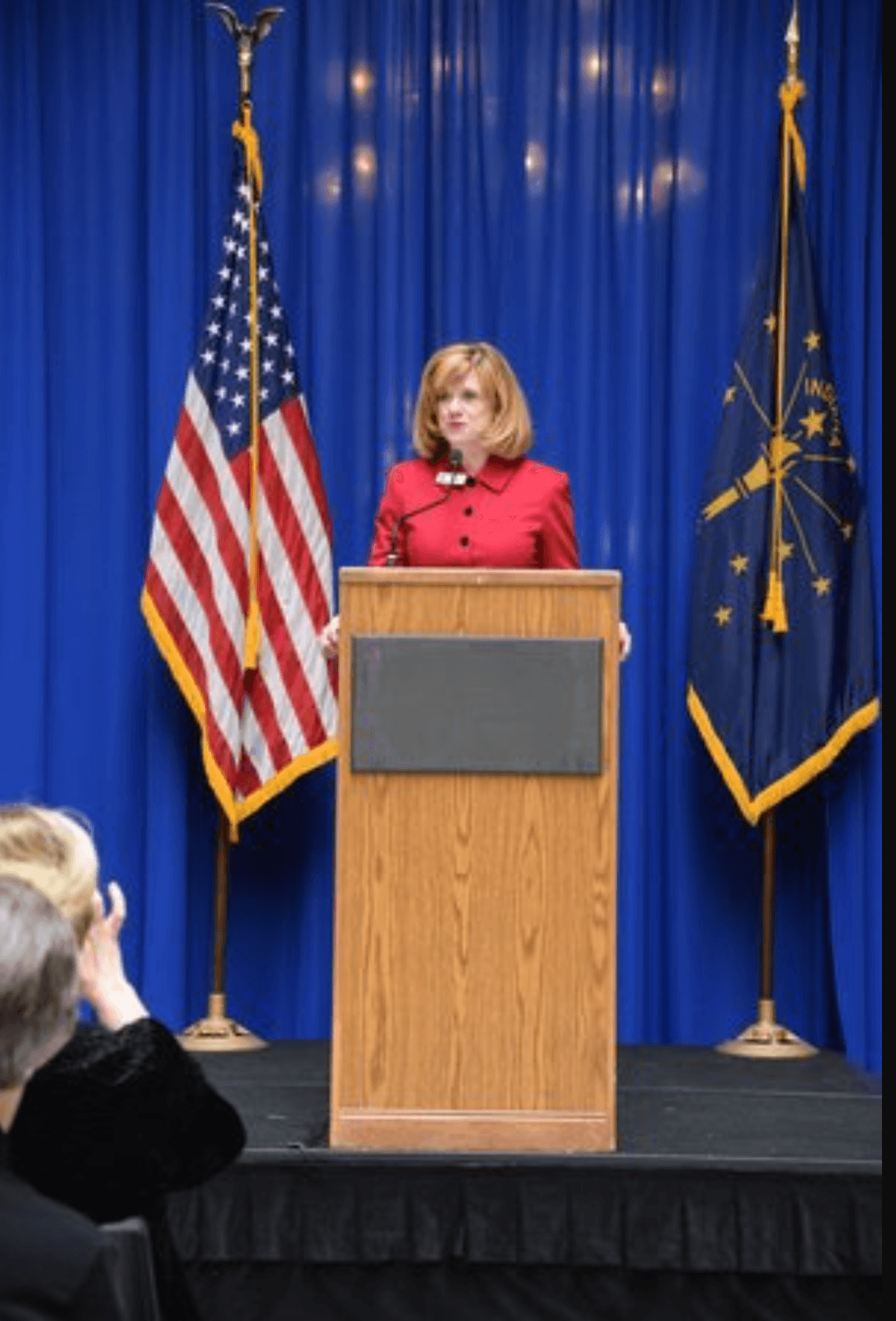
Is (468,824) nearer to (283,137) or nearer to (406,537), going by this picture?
(406,537)

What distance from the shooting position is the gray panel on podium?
4.37 metres

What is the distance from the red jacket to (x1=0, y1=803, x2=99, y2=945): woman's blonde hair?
2499 mm

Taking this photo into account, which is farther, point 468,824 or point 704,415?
point 704,415

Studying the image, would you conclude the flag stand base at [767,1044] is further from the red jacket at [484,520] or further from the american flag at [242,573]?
the red jacket at [484,520]

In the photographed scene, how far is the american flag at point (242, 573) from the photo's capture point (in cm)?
600

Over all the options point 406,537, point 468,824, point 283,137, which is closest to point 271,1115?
point 468,824

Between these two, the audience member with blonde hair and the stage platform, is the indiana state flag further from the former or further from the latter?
the audience member with blonde hair

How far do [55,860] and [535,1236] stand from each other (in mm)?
2100

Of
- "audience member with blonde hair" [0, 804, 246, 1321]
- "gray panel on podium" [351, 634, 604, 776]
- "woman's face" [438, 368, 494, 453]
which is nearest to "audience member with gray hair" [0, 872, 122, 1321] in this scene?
"audience member with blonde hair" [0, 804, 246, 1321]

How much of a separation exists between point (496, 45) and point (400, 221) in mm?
551

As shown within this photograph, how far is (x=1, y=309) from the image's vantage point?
6461mm

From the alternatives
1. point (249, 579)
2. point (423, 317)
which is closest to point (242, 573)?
point (249, 579)

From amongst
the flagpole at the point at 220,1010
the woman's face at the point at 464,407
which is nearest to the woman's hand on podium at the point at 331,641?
the woman's face at the point at 464,407

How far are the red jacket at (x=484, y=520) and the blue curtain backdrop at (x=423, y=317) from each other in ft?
4.16
